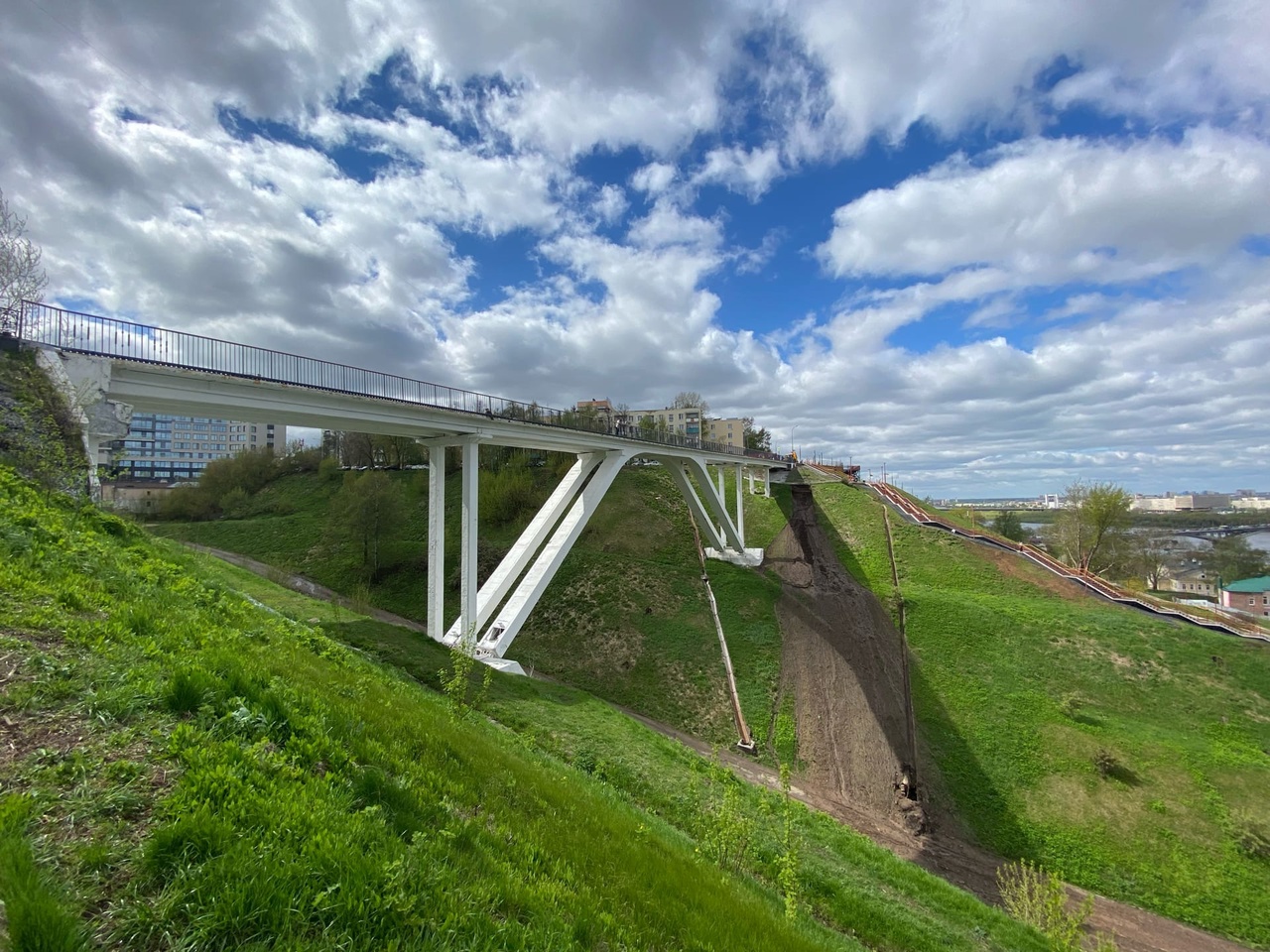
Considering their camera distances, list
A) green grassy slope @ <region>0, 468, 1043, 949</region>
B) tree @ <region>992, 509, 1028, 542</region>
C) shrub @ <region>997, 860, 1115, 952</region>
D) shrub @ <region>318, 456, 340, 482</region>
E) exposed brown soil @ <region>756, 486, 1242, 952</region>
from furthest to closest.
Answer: shrub @ <region>318, 456, 340, 482</region> < tree @ <region>992, 509, 1028, 542</region> < exposed brown soil @ <region>756, 486, 1242, 952</region> < shrub @ <region>997, 860, 1115, 952</region> < green grassy slope @ <region>0, 468, 1043, 949</region>

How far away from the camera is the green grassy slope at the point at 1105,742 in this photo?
12773mm

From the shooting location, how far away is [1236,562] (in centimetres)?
5784

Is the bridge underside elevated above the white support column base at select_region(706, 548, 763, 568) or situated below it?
above

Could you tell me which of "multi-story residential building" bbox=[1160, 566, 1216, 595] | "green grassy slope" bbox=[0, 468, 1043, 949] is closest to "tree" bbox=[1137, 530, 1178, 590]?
"multi-story residential building" bbox=[1160, 566, 1216, 595]

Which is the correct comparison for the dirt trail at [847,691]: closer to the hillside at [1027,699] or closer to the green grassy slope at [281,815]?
the hillside at [1027,699]

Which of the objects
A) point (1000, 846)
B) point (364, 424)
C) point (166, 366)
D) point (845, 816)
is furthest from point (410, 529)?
point (1000, 846)

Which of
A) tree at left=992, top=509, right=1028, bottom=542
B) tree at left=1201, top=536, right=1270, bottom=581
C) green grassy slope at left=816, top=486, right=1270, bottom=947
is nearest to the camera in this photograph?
green grassy slope at left=816, top=486, right=1270, bottom=947

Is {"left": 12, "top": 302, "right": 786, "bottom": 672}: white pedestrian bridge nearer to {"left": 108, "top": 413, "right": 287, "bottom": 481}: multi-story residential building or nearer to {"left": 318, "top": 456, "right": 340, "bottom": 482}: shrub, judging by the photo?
{"left": 318, "top": 456, "right": 340, "bottom": 482}: shrub

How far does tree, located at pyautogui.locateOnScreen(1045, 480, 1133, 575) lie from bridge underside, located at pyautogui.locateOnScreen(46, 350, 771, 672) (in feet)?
107

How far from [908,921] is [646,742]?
19.8 feet

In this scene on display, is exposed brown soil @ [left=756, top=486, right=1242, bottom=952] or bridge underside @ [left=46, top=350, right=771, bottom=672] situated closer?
bridge underside @ [left=46, top=350, right=771, bottom=672]

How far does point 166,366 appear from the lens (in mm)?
9836

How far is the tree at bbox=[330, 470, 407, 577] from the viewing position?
101ft

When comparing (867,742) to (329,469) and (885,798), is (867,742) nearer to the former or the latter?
(885,798)
